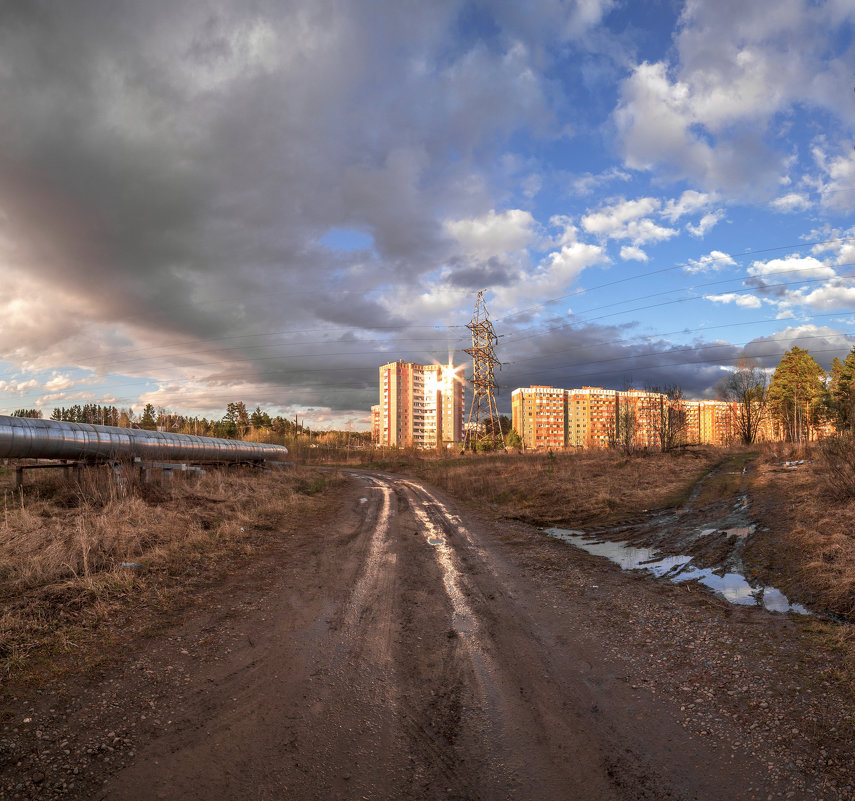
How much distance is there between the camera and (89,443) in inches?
556

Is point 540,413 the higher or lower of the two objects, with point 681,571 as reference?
higher

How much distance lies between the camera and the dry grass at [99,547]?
5492mm

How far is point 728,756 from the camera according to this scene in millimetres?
3406

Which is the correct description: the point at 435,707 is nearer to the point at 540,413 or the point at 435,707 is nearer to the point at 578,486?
the point at 578,486

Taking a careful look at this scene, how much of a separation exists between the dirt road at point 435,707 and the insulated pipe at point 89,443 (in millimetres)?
9716

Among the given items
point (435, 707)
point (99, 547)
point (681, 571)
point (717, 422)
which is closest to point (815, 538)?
point (681, 571)

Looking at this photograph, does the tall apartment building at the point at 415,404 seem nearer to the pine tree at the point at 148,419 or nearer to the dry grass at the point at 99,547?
the pine tree at the point at 148,419

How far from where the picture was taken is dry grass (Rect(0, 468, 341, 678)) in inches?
216

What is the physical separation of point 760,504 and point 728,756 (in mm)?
12549

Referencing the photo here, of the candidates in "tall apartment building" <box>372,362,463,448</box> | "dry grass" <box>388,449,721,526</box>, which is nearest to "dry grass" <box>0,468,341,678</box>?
"dry grass" <box>388,449,721,526</box>

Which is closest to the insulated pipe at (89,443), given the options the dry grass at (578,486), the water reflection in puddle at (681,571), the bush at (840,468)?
the dry grass at (578,486)

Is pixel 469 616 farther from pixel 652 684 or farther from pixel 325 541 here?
pixel 325 541

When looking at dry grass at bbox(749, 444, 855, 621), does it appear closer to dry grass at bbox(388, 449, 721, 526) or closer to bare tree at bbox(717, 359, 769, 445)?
dry grass at bbox(388, 449, 721, 526)

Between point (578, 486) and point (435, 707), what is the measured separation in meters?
16.4
